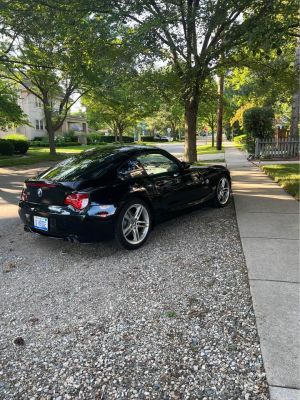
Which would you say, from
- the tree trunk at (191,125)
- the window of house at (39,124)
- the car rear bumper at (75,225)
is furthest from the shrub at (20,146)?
the window of house at (39,124)

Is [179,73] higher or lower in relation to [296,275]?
higher

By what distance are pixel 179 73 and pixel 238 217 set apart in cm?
562

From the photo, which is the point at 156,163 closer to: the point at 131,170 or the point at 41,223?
the point at 131,170

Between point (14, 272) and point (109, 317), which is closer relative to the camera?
point (109, 317)

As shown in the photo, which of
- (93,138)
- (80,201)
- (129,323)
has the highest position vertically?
(93,138)

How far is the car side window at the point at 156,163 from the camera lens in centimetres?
473

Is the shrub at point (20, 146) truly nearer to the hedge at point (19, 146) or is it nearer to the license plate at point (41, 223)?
the hedge at point (19, 146)

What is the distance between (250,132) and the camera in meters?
18.3

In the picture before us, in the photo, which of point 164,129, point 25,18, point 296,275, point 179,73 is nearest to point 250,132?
point 179,73

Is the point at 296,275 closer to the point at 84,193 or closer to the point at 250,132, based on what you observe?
the point at 84,193

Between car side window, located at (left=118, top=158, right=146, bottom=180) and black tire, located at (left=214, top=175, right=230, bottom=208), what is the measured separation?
208 centimetres

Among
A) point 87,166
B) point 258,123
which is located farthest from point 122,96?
point 87,166

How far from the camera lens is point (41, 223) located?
4.09m

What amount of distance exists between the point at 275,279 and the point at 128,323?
1.72m
